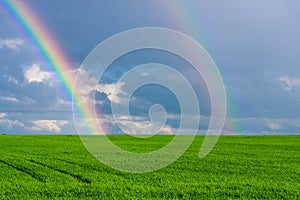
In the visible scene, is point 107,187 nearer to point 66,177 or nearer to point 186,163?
point 66,177

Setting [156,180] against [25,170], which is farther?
[25,170]

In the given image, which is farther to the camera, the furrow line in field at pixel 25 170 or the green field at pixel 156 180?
the furrow line in field at pixel 25 170

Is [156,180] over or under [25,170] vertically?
under

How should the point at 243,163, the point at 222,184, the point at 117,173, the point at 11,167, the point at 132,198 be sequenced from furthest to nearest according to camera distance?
the point at 243,163, the point at 11,167, the point at 117,173, the point at 222,184, the point at 132,198

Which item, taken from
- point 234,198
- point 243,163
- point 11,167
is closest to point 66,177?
point 11,167

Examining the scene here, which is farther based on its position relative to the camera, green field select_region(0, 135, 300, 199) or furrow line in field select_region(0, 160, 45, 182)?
furrow line in field select_region(0, 160, 45, 182)

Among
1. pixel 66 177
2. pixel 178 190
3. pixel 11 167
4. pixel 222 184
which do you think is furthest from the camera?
pixel 11 167

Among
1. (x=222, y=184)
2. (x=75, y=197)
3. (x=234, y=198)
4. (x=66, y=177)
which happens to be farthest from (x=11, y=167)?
(x=234, y=198)

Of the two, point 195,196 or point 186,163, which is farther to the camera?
point 186,163

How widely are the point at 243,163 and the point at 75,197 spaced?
1685cm

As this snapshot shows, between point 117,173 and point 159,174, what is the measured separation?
8.24 feet

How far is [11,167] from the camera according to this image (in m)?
32.2

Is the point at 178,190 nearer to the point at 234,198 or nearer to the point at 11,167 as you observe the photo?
the point at 234,198

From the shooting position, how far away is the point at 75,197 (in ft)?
67.5
